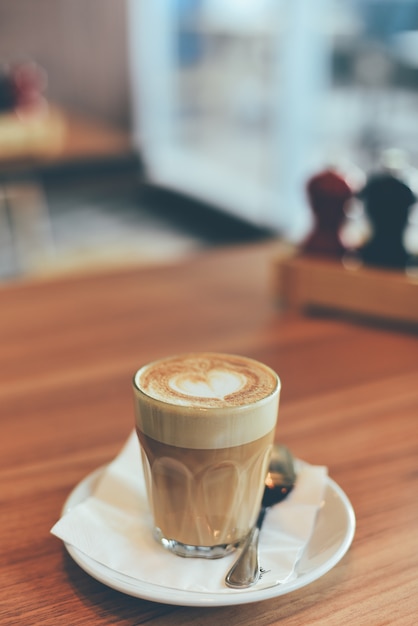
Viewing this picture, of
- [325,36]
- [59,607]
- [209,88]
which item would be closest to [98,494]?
[59,607]

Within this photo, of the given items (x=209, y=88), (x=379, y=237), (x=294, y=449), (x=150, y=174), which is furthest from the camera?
(x=150, y=174)

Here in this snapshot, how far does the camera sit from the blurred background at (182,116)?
2.34 meters

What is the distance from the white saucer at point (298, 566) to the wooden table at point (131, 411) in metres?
0.02

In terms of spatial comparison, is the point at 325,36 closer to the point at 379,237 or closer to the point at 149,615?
the point at 379,237

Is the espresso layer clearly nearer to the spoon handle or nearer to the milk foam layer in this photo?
the milk foam layer

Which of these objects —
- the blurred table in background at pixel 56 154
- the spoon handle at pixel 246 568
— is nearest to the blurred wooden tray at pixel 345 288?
the spoon handle at pixel 246 568

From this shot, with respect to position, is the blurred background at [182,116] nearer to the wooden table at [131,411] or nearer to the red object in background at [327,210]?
the red object in background at [327,210]

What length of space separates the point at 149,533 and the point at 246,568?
0.28ft

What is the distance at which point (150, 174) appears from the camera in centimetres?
518

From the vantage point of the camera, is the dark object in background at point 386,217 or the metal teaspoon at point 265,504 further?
the dark object in background at point 386,217

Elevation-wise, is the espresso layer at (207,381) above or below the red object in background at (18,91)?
below

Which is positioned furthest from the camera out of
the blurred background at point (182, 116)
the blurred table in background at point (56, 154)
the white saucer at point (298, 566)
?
the blurred background at point (182, 116)

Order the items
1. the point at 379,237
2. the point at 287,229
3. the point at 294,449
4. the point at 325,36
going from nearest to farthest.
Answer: the point at 294,449, the point at 379,237, the point at 325,36, the point at 287,229

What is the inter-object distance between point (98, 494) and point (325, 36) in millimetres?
3187
